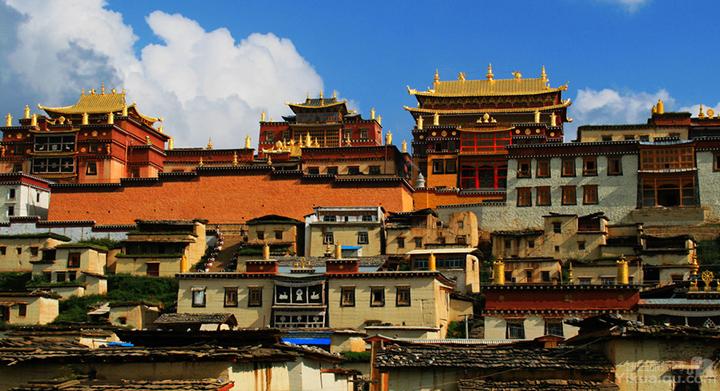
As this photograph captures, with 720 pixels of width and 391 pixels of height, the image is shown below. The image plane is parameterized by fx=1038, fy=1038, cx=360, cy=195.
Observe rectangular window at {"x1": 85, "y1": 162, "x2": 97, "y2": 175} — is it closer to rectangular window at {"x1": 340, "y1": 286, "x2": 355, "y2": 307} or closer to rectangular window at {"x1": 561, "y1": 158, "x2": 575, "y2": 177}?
rectangular window at {"x1": 340, "y1": 286, "x2": 355, "y2": 307}

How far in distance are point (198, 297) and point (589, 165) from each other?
1034 inches

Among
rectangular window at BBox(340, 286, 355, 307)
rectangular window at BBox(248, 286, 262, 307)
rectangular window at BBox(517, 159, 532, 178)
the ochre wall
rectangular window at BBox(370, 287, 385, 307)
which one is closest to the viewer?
rectangular window at BBox(370, 287, 385, 307)

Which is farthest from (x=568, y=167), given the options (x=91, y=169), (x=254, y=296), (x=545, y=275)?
(x=91, y=169)

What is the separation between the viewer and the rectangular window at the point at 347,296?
49.9 metres

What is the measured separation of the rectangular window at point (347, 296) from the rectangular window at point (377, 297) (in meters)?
0.99

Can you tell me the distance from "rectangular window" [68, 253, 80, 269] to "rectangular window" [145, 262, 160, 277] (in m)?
3.89

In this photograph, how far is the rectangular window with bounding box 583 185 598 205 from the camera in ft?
206

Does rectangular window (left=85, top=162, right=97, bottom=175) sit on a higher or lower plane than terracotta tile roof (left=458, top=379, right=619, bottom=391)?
higher

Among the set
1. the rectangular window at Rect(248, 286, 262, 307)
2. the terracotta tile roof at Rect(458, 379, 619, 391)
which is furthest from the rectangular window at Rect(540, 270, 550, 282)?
the terracotta tile roof at Rect(458, 379, 619, 391)

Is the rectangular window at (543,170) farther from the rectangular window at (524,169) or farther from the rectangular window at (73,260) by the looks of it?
the rectangular window at (73,260)

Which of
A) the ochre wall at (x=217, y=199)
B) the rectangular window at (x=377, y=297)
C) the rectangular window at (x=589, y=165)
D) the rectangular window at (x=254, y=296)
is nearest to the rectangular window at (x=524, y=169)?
the rectangular window at (x=589, y=165)

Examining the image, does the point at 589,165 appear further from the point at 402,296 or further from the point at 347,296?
the point at 347,296

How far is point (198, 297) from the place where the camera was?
51594 millimetres

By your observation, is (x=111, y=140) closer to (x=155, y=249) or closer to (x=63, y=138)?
(x=63, y=138)
